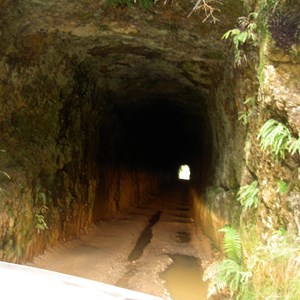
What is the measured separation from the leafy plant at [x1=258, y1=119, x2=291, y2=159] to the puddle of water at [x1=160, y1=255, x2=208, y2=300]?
11.1 ft

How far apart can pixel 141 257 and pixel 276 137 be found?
5.61m

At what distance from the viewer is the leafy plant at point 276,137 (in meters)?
4.80

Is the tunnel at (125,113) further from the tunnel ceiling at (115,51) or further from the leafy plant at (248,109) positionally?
the leafy plant at (248,109)

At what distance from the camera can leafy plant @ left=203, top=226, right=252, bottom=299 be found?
18.3 ft

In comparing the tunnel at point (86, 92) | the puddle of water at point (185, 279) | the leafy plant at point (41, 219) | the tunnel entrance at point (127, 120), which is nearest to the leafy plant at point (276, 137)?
the tunnel at point (86, 92)

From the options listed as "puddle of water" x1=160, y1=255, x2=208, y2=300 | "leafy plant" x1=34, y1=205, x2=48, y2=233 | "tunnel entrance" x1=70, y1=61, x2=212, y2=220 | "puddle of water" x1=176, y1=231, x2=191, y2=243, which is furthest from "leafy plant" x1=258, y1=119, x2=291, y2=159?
"puddle of water" x1=176, y1=231, x2=191, y2=243

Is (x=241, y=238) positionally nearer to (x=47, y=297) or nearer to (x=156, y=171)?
(x=47, y=297)

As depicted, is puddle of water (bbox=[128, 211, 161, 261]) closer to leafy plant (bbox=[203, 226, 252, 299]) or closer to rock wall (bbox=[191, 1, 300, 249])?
rock wall (bbox=[191, 1, 300, 249])

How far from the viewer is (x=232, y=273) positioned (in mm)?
5996

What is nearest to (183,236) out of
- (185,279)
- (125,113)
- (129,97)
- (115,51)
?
(185,279)

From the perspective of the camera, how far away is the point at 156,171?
29.4 m

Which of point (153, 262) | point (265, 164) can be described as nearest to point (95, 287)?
point (265, 164)

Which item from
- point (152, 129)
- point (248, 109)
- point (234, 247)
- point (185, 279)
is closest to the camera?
point (234, 247)

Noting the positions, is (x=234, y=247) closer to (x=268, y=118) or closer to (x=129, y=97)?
(x=268, y=118)
